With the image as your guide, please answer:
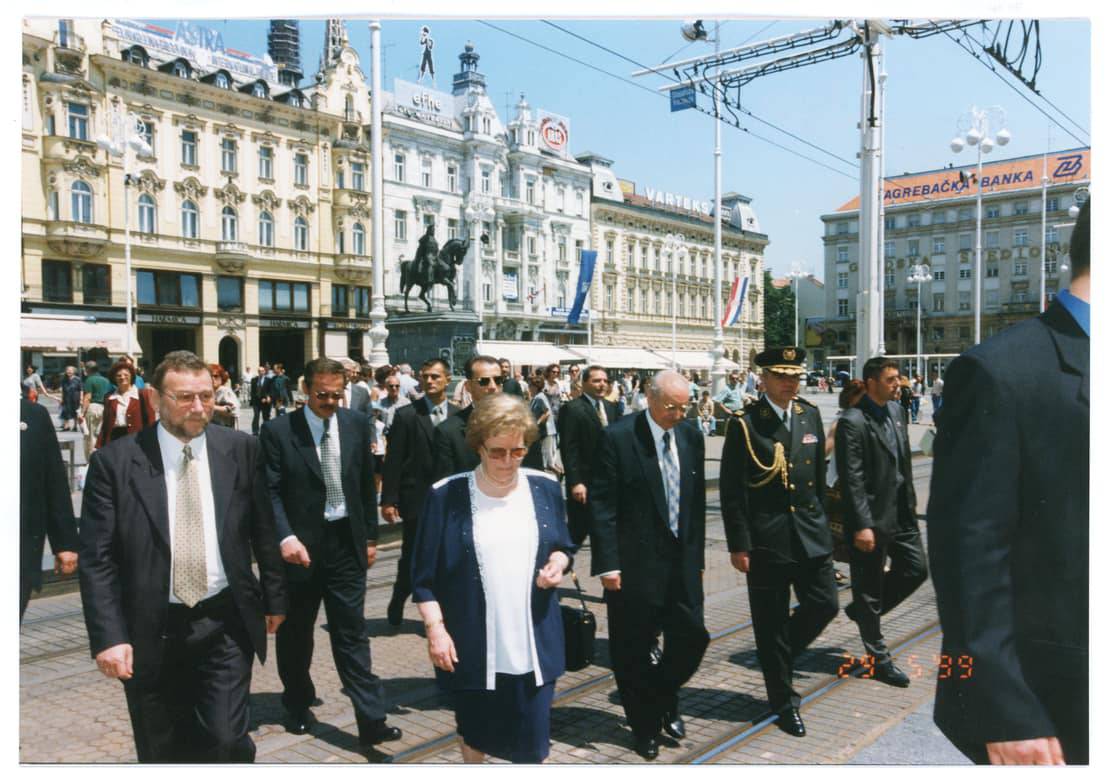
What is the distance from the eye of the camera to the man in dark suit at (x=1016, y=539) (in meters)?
2.18

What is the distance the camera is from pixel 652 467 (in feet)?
15.1

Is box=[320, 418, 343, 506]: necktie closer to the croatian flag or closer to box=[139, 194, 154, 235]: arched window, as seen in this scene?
box=[139, 194, 154, 235]: arched window

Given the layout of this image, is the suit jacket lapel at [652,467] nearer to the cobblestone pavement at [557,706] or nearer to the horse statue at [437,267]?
the cobblestone pavement at [557,706]

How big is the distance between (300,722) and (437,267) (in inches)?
833

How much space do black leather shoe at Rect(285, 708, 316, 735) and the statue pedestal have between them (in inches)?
655

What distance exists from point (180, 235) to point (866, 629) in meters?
13.4

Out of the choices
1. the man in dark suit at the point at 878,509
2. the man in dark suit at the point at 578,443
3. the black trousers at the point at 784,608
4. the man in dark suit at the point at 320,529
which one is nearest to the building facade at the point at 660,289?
the man in dark suit at the point at 578,443

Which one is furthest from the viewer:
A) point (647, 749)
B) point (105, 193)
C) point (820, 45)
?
point (105, 193)

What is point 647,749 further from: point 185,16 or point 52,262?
point 52,262

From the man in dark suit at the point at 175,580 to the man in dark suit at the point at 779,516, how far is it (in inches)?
99.6

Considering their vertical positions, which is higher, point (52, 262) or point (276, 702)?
point (52, 262)

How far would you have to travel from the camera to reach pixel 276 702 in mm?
5121
